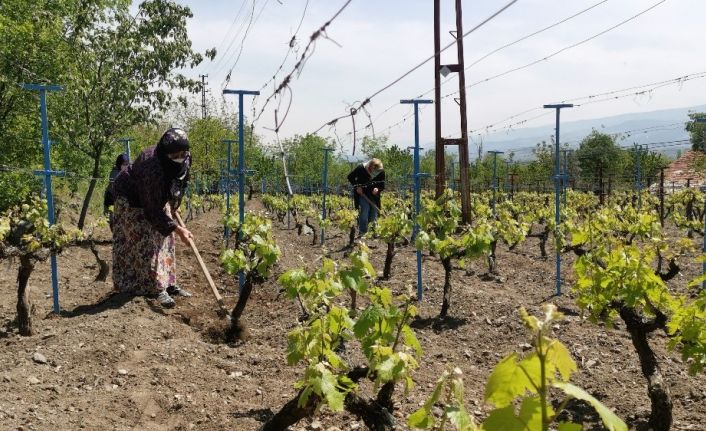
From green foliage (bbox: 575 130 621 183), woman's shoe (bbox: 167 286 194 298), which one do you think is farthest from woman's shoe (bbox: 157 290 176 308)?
green foliage (bbox: 575 130 621 183)

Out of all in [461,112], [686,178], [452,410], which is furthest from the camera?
[686,178]

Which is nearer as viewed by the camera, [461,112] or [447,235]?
[447,235]

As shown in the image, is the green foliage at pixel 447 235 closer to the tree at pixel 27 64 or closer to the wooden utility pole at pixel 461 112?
the wooden utility pole at pixel 461 112

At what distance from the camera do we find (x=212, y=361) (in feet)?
16.6

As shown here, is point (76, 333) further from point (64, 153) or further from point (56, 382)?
point (64, 153)

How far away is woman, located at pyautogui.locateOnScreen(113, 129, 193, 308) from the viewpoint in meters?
6.14

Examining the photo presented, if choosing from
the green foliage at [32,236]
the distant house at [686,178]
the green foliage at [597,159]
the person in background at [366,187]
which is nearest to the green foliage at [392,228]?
the person in background at [366,187]

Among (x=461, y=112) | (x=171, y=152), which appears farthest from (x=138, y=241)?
(x=461, y=112)

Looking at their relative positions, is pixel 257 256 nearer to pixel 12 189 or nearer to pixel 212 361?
pixel 212 361

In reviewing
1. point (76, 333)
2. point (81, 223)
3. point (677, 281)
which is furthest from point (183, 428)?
point (81, 223)

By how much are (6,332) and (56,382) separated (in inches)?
69.0

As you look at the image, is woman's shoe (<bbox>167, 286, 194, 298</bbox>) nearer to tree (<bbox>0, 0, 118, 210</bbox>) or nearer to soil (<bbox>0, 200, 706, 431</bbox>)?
soil (<bbox>0, 200, 706, 431</bbox>)

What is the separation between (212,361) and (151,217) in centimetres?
172

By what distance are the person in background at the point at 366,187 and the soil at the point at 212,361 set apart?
166 inches
